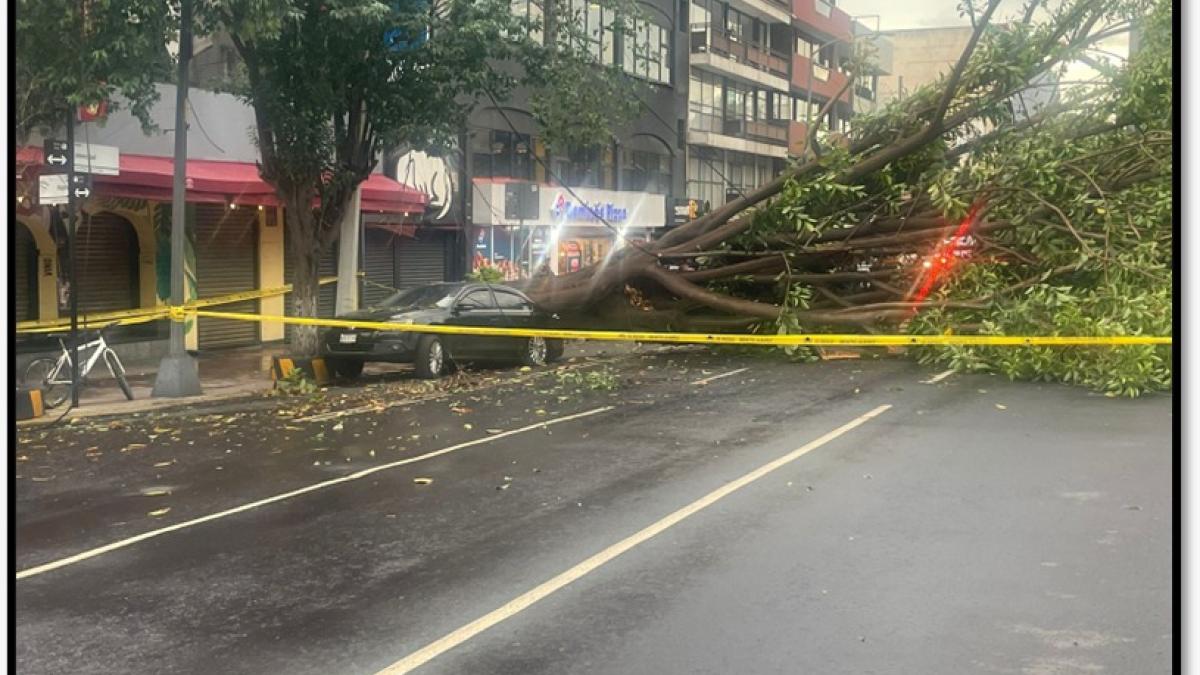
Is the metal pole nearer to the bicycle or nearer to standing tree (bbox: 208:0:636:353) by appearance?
the bicycle

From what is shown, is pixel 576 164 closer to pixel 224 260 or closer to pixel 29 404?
pixel 224 260

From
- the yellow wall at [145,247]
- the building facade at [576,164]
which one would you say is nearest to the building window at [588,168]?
the building facade at [576,164]

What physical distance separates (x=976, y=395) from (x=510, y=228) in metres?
3.93

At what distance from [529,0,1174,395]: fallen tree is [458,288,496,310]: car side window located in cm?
52

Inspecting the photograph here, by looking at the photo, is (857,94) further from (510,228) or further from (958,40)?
(510,228)

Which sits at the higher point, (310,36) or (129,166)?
(310,36)

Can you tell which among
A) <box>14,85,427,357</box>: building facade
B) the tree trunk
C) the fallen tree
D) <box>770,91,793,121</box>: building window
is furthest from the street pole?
<box>770,91,793,121</box>: building window

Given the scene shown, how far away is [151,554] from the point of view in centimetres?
338

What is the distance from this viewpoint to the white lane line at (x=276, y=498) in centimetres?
311

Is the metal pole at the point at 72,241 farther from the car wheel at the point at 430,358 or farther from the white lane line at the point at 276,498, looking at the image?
the car wheel at the point at 430,358

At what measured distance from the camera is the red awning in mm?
3133

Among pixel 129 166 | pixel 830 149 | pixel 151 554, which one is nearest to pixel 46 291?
pixel 129 166

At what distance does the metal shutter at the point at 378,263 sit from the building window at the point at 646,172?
1.02 metres

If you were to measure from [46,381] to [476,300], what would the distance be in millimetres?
1999
